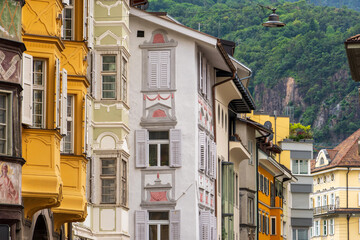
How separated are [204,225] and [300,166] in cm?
5338

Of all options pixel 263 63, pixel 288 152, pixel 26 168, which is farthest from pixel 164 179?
pixel 263 63

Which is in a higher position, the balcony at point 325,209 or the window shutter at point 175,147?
the balcony at point 325,209

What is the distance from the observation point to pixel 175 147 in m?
42.1

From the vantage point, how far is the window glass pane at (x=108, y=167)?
36906 mm

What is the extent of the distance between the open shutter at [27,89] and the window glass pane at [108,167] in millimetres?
13276

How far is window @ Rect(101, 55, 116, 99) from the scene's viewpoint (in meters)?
37.7

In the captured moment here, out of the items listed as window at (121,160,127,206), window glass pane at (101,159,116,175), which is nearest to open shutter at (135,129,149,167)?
window at (121,160,127,206)

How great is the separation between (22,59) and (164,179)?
19604 millimetres

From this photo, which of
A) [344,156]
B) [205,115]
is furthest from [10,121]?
[344,156]

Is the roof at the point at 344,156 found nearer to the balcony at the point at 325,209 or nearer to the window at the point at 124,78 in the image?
the balcony at the point at 325,209

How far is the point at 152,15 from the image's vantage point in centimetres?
4234

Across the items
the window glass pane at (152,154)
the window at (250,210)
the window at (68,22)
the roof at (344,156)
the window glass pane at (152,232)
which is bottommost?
the window glass pane at (152,232)

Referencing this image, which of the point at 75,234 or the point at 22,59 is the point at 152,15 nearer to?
the point at 75,234

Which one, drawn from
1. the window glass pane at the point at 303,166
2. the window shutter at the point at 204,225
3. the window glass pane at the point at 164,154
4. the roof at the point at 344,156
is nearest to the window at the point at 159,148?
the window glass pane at the point at 164,154
